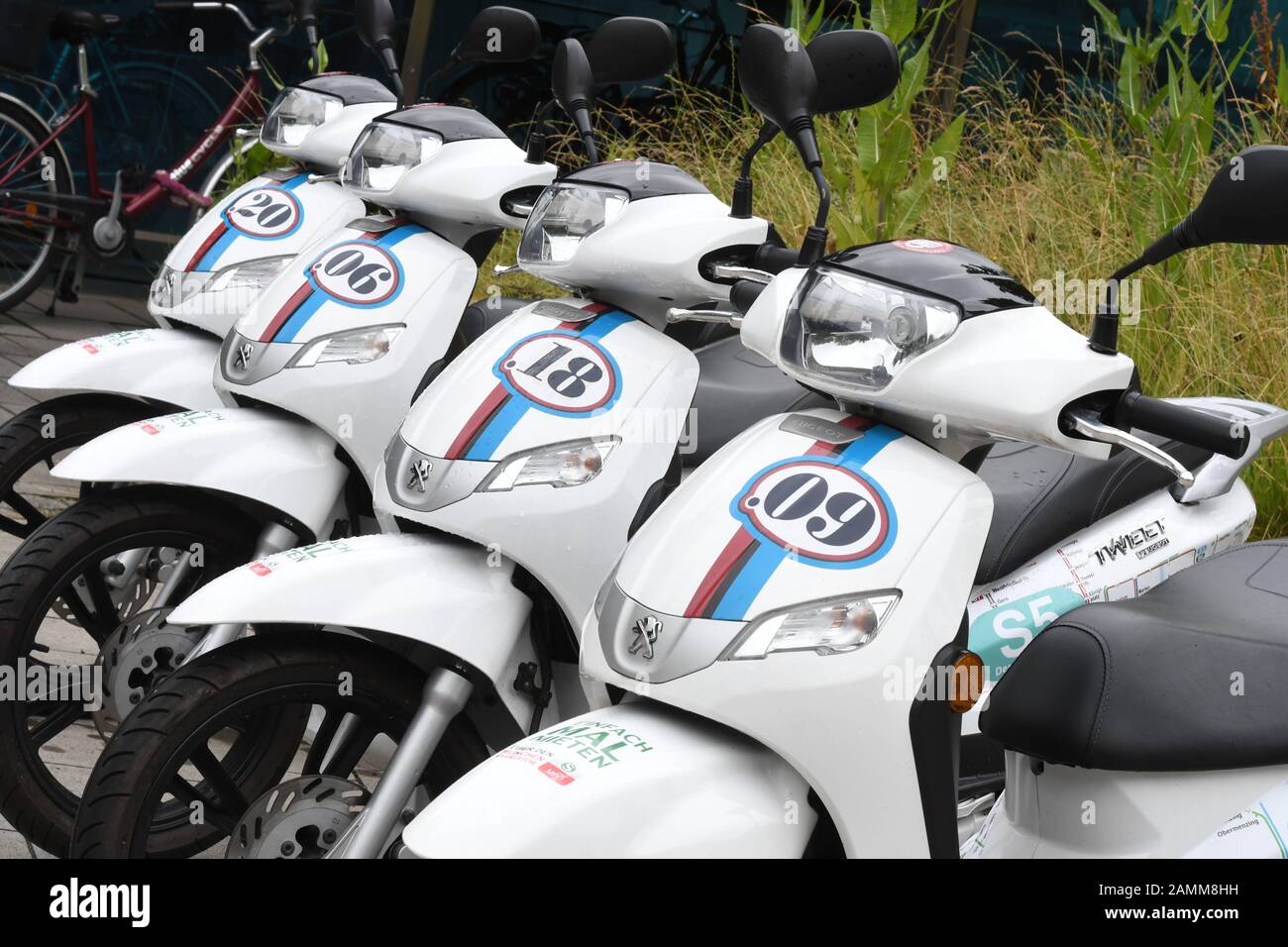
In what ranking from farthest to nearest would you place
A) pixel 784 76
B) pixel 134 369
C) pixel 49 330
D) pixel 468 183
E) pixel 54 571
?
pixel 49 330, pixel 134 369, pixel 468 183, pixel 54 571, pixel 784 76

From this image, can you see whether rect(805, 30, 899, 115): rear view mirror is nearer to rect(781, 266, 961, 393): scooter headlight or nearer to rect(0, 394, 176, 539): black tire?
rect(781, 266, 961, 393): scooter headlight

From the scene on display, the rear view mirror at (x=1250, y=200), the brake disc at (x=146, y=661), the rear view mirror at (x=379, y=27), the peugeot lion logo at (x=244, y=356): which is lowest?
the brake disc at (x=146, y=661)

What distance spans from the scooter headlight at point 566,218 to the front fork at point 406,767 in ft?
2.45

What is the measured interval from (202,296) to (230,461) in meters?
0.88

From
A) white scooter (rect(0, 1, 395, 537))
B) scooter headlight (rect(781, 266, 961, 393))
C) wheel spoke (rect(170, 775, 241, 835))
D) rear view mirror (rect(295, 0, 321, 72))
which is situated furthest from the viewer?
rear view mirror (rect(295, 0, 321, 72))

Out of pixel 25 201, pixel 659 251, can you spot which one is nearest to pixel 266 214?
pixel 659 251

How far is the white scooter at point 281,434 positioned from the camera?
286 centimetres

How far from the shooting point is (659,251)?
2.58m

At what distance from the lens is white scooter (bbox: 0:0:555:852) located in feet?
9.39

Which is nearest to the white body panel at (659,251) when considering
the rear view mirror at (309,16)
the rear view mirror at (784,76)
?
the rear view mirror at (784,76)

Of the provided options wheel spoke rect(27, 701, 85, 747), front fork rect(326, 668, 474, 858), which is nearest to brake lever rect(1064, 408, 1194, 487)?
front fork rect(326, 668, 474, 858)

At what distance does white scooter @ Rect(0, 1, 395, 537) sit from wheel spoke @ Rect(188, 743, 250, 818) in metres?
1.15

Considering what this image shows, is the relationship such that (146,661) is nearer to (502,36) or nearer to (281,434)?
(281,434)

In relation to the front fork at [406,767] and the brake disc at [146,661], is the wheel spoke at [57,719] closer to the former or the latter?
the brake disc at [146,661]
